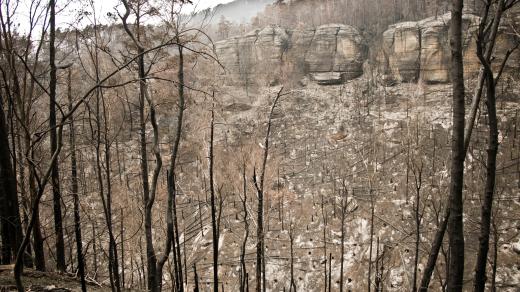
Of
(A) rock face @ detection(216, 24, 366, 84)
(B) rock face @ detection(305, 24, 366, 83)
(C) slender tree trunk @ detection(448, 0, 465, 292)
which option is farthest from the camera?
(A) rock face @ detection(216, 24, 366, 84)

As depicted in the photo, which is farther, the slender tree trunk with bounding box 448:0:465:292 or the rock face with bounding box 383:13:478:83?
the rock face with bounding box 383:13:478:83

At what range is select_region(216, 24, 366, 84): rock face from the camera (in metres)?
38.3

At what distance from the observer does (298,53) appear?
Answer: 40.2m

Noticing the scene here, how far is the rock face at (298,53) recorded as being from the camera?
38281mm

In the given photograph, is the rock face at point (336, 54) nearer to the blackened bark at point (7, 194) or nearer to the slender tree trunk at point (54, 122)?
the slender tree trunk at point (54, 122)

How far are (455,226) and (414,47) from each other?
34.1 m

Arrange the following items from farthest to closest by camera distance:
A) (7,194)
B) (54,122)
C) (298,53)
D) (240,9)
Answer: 1. (240,9)
2. (298,53)
3. (54,122)
4. (7,194)

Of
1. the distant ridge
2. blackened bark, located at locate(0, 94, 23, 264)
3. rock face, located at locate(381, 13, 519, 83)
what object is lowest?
blackened bark, located at locate(0, 94, 23, 264)

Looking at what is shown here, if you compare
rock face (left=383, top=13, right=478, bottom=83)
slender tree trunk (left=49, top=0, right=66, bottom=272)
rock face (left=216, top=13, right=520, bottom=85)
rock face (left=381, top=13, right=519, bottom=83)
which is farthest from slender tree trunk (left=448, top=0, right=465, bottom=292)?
rock face (left=216, top=13, right=520, bottom=85)

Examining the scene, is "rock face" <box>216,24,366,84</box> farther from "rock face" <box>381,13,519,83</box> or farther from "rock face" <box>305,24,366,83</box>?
"rock face" <box>381,13,519,83</box>

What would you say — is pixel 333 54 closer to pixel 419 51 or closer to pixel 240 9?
pixel 419 51

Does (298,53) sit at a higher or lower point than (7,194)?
higher

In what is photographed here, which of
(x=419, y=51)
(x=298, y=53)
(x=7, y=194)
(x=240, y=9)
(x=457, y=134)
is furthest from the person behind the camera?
(x=240, y=9)

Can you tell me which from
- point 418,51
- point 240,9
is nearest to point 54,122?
point 418,51
